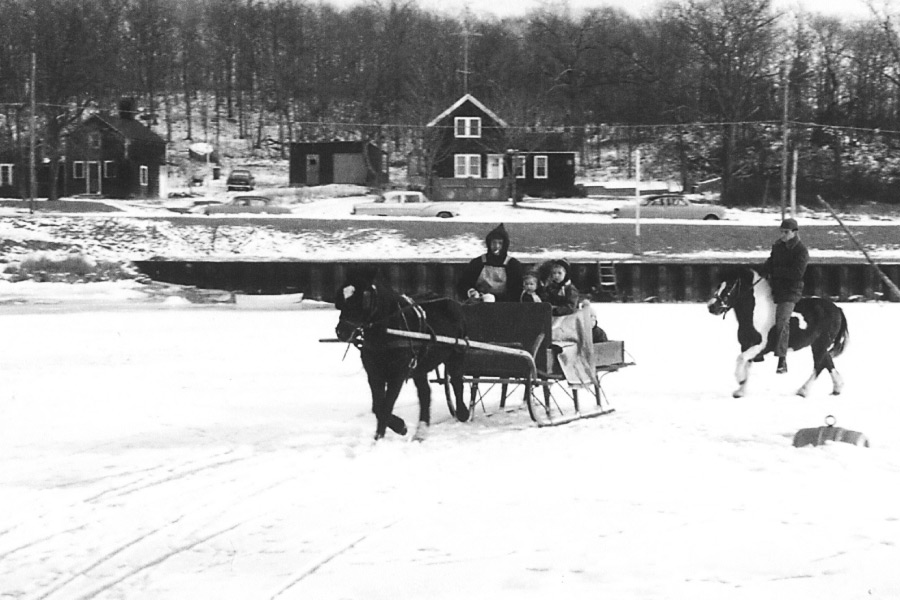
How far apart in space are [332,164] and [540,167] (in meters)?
13.2

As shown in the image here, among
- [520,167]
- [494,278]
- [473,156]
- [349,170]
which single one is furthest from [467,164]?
[494,278]

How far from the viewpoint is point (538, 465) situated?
9594mm

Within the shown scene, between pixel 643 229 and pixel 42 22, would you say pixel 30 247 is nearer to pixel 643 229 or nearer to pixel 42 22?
pixel 643 229

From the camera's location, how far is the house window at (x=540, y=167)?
74.3m

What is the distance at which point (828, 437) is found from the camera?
1005 centimetres

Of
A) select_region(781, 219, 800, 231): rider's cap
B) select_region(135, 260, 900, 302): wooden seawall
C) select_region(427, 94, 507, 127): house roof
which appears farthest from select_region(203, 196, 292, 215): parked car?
select_region(781, 219, 800, 231): rider's cap

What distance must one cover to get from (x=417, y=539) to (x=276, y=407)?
632cm

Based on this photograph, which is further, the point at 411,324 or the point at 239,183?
the point at 239,183

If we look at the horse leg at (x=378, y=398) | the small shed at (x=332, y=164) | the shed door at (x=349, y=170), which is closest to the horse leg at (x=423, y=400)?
the horse leg at (x=378, y=398)

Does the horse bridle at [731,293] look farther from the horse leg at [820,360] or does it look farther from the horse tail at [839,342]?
the horse tail at [839,342]

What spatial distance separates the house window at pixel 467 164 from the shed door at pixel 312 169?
407 inches

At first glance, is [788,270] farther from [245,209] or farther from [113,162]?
[113,162]

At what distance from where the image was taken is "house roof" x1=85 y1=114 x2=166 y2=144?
71688mm

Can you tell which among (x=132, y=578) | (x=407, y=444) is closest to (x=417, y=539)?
(x=132, y=578)
